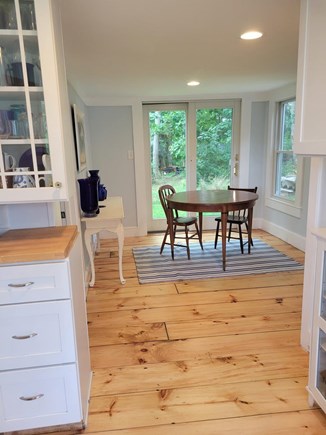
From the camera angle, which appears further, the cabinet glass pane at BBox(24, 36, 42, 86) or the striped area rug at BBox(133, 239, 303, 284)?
the striped area rug at BBox(133, 239, 303, 284)

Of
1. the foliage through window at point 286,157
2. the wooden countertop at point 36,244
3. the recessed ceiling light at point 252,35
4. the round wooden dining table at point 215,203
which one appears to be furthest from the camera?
the foliage through window at point 286,157

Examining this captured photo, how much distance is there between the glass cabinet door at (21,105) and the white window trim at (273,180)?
3.39 metres

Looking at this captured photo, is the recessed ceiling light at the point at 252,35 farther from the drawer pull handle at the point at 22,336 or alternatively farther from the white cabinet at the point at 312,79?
the drawer pull handle at the point at 22,336

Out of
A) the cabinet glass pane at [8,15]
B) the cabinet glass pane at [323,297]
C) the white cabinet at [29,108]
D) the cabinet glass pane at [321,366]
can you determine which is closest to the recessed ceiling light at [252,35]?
the white cabinet at [29,108]

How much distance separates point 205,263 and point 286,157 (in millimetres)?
2049

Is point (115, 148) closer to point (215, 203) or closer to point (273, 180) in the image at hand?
point (215, 203)

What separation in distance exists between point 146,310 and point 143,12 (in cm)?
215

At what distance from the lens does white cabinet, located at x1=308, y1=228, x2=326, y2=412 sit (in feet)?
4.92

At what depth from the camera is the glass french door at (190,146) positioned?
195 inches

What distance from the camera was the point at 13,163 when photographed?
5.30 ft

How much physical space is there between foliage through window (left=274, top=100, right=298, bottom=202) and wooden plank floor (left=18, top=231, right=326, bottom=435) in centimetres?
162

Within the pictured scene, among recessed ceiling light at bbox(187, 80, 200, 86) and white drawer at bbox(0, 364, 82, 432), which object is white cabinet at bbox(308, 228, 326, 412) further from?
recessed ceiling light at bbox(187, 80, 200, 86)

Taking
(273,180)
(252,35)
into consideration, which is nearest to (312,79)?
(252,35)

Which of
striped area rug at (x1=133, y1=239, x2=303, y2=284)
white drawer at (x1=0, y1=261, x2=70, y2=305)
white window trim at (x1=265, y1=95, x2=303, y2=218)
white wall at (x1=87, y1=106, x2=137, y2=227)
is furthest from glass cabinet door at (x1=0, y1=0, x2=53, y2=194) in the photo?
white window trim at (x1=265, y1=95, x2=303, y2=218)
